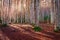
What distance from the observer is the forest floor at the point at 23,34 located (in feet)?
11.5

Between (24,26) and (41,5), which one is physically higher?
(41,5)

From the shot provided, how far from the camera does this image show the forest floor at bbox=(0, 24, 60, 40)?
11.5ft

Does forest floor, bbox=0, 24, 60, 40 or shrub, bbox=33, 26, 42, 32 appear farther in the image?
shrub, bbox=33, 26, 42, 32

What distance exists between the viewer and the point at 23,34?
3633 millimetres

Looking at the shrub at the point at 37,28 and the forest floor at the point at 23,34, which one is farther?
the shrub at the point at 37,28

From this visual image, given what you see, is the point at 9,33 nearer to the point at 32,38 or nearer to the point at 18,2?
the point at 32,38

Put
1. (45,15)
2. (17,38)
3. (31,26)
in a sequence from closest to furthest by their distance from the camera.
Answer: (17,38)
(31,26)
(45,15)

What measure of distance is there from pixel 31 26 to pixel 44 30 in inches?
12.6

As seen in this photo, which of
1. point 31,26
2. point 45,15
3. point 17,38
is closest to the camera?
point 17,38

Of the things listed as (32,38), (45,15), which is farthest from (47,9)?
(32,38)

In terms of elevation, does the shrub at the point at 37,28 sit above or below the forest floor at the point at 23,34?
above

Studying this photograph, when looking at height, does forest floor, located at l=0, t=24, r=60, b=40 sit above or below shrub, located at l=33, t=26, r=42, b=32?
below

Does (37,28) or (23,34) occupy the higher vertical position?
(37,28)

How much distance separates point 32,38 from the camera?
350cm
